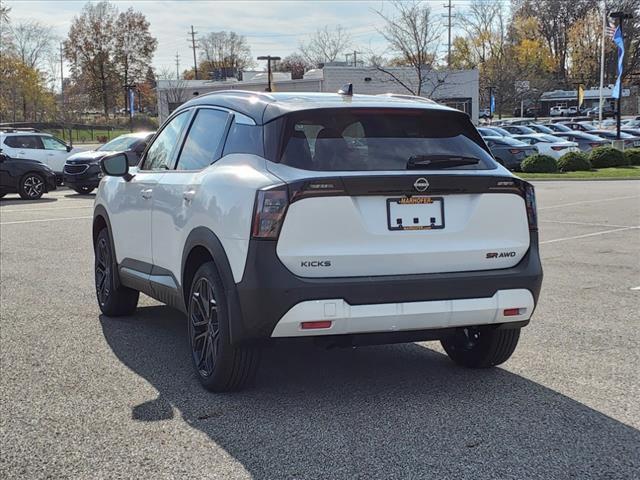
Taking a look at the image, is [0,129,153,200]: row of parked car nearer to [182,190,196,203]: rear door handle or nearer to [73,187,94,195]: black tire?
[73,187,94,195]: black tire

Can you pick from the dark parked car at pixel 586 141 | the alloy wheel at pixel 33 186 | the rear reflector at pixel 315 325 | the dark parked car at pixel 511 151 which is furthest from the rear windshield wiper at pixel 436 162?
the dark parked car at pixel 586 141

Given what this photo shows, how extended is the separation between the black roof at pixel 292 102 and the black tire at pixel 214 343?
98 cm

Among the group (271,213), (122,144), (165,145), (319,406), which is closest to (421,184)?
(271,213)

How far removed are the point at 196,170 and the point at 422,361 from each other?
6.89 ft

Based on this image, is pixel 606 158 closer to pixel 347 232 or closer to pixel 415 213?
pixel 415 213

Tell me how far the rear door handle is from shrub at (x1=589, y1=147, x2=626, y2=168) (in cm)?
2919

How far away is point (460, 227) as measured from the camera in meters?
4.65

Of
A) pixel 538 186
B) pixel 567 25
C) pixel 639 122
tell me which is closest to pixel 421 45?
pixel 538 186

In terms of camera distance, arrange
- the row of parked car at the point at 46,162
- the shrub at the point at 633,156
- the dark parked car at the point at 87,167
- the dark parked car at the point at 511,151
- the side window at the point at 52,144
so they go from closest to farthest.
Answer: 1. the row of parked car at the point at 46,162
2. the dark parked car at the point at 87,167
3. the side window at the point at 52,144
4. the dark parked car at the point at 511,151
5. the shrub at the point at 633,156

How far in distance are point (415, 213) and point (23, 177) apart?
1927cm

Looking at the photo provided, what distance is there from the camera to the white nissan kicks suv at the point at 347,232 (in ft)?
14.4

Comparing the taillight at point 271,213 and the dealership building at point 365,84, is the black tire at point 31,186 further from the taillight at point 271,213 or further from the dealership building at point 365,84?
the dealership building at point 365,84

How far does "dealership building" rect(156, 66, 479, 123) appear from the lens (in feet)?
177

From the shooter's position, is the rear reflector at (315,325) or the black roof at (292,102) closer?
the rear reflector at (315,325)
